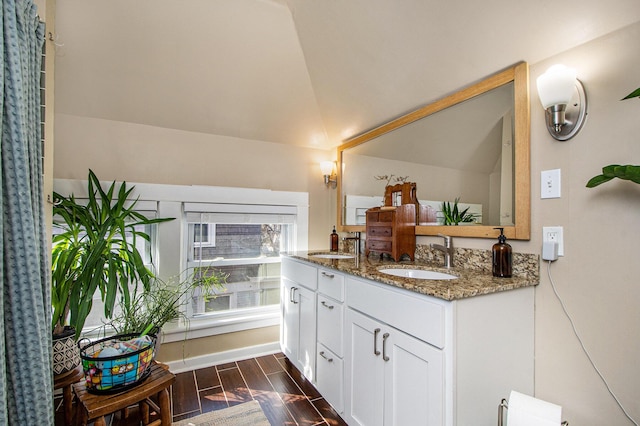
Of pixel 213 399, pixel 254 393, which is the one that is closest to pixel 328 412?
pixel 254 393

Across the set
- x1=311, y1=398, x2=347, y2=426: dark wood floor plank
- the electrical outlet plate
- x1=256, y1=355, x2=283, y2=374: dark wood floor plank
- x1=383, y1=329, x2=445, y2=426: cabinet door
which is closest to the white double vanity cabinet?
x1=383, y1=329, x2=445, y2=426: cabinet door

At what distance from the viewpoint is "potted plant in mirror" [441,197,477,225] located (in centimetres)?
172

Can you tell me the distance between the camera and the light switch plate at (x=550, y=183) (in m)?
1.32

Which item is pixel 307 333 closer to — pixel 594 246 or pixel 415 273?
pixel 415 273

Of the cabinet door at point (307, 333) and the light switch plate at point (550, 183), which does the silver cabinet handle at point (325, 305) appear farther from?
the light switch plate at point (550, 183)

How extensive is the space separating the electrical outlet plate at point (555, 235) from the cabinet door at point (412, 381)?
2.34 feet

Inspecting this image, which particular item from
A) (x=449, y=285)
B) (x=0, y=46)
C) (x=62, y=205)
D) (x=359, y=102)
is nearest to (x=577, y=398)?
(x=449, y=285)

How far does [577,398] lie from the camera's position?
1252mm

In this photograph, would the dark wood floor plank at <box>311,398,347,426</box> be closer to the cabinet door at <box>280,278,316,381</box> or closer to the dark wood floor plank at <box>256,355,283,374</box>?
the cabinet door at <box>280,278,316,381</box>

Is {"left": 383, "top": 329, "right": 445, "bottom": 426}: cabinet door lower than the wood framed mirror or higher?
lower

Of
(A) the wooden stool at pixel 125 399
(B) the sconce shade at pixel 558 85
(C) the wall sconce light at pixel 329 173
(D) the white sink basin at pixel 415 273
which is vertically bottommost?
(A) the wooden stool at pixel 125 399

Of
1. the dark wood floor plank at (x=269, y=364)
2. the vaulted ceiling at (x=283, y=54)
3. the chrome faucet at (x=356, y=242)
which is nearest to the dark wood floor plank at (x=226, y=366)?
the dark wood floor plank at (x=269, y=364)

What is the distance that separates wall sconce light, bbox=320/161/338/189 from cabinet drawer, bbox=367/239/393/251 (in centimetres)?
94

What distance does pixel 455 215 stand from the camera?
1.80m
